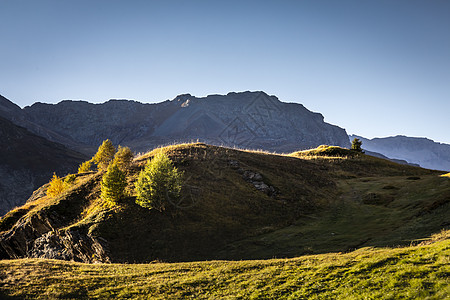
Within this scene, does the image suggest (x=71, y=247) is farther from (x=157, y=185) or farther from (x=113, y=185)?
(x=157, y=185)

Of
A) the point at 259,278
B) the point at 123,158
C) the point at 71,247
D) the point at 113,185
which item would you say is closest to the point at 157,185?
the point at 113,185

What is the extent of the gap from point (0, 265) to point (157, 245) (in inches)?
667

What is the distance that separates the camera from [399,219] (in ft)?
117

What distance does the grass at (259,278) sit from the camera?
1722cm

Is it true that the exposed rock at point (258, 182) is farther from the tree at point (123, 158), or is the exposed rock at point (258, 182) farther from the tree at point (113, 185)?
the tree at point (123, 158)

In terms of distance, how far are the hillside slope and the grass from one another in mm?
5669

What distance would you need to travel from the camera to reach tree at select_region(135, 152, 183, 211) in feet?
142

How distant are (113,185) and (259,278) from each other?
1205 inches

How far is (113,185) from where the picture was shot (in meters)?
44.7

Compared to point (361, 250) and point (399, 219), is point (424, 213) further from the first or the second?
point (361, 250)

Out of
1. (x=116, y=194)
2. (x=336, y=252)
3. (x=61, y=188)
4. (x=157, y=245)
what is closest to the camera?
(x=336, y=252)

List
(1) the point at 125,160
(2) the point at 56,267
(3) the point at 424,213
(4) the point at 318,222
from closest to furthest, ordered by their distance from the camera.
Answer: (2) the point at 56,267
(3) the point at 424,213
(4) the point at 318,222
(1) the point at 125,160

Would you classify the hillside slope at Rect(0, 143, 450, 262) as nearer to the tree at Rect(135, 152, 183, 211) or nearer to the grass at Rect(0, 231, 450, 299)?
the tree at Rect(135, 152, 183, 211)

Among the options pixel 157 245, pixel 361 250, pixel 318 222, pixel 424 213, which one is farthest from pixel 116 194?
pixel 424 213
